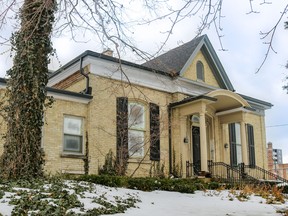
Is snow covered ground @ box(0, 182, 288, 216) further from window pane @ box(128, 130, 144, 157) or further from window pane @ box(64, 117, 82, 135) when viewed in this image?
window pane @ box(64, 117, 82, 135)

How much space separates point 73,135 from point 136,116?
2.81 m

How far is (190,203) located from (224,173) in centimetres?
859

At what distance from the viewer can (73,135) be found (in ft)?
47.0

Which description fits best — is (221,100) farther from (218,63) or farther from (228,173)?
(228,173)

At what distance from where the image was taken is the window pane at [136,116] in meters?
15.6

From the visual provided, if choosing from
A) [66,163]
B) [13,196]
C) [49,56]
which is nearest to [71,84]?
[66,163]

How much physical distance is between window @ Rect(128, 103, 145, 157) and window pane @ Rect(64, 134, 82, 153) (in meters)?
2.06

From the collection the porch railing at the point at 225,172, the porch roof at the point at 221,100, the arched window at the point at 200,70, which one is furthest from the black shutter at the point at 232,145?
the arched window at the point at 200,70

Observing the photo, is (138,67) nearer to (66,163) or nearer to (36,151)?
(66,163)

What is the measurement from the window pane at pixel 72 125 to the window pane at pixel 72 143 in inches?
7.3

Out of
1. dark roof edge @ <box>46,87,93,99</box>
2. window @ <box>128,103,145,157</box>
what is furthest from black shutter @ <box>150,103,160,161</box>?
dark roof edge @ <box>46,87,93,99</box>

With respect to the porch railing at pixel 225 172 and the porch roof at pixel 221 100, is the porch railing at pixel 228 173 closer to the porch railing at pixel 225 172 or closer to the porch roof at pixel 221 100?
the porch railing at pixel 225 172

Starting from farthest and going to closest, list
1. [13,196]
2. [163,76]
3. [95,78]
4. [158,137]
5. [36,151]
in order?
[163,76]
[158,137]
[95,78]
[36,151]
[13,196]

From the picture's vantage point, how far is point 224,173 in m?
17.5
